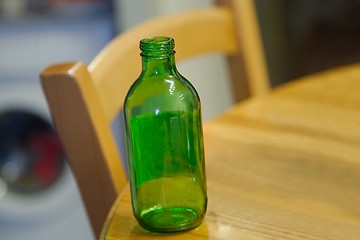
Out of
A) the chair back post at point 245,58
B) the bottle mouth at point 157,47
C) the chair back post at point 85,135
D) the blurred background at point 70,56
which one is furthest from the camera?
the blurred background at point 70,56

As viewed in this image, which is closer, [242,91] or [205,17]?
[205,17]

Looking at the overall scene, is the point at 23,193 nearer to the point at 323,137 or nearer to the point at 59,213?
the point at 59,213

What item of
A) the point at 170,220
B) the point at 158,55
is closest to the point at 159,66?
the point at 158,55

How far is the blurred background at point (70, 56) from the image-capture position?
71.9 inches

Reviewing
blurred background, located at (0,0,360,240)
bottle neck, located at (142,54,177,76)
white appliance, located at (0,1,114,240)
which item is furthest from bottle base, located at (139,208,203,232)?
white appliance, located at (0,1,114,240)

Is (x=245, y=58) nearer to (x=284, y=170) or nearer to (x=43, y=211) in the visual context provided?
(x=284, y=170)

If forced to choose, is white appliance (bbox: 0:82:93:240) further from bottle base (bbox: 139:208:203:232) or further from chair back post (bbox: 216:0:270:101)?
bottle base (bbox: 139:208:203:232)

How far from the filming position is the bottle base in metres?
0.60

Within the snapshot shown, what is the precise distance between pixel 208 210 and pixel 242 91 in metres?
0.54

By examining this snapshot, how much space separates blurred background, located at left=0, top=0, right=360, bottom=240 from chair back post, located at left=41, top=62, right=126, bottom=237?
3.38ft

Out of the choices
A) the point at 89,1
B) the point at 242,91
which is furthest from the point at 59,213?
the point at 242,91

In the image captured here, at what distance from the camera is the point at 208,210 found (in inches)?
25.6

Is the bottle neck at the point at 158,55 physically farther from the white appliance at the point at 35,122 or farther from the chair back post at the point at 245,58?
the white appliance at the point at 35,122

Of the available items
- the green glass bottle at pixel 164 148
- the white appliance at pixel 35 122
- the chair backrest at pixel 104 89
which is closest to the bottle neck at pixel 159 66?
the green glass bottle at pixel 164 148
